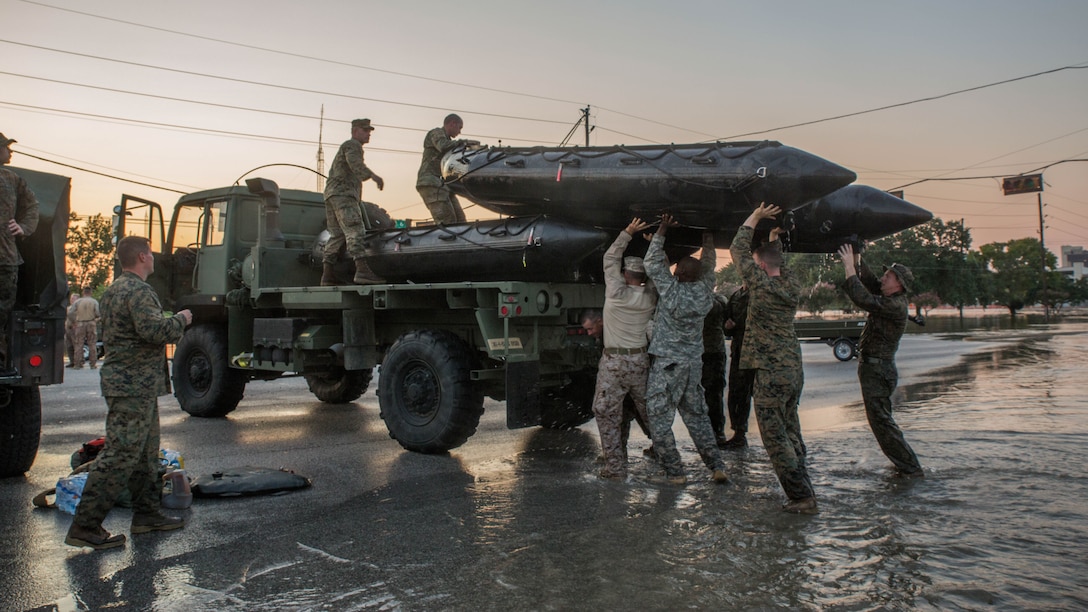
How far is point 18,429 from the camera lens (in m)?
5.94

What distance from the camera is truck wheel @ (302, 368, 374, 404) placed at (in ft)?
34.7

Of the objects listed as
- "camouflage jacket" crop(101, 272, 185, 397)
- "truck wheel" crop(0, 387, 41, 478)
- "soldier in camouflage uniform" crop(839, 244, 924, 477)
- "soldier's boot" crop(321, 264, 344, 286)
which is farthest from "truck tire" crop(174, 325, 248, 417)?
"soldier in camouflage uniform" crop(839, 244, 924, 477)

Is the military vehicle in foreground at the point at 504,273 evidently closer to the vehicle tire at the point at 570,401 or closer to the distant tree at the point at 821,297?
the vehicle tire at the point at 570,401

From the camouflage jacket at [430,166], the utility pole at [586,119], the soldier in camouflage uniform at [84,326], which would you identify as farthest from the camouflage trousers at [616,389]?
the utility pole at [586,119]

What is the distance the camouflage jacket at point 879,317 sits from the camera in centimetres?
561

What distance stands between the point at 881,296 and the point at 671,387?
1.72m

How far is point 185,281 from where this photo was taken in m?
9.85

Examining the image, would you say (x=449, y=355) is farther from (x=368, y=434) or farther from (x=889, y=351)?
(x=889, y=351)

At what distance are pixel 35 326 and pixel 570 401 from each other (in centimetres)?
478

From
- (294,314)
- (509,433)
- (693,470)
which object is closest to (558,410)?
(509,433)

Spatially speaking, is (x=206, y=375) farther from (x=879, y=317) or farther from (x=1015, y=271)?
(x=1015, y=271)

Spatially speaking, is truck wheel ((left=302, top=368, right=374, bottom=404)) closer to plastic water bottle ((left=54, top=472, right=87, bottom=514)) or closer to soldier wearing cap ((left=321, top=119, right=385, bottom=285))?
soldier wearing cap ((left=321, top=119, right=385, bottom=285))

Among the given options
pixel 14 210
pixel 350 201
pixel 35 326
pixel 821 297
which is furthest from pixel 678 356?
pixel 821 297

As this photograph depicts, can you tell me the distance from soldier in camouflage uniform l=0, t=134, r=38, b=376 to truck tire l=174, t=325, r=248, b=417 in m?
3.29
